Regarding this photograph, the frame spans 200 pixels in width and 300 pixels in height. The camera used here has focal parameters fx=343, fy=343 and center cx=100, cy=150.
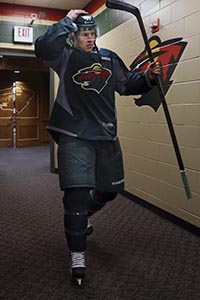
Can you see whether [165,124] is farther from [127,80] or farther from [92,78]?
[92,78]

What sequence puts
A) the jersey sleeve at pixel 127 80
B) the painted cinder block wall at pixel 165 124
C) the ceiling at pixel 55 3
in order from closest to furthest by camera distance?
the jersey sleeve at pixel 127 80 → the painted cinder block wall at pixel 165 124 → the ceiling at pixel 55 3

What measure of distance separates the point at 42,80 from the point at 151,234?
7563 millimetres

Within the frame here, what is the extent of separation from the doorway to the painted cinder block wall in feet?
18.3

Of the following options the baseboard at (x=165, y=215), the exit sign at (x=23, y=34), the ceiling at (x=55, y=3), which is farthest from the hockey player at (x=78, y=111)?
the exit sign at (x=23, y=34)

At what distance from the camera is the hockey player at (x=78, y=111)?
1969 millimetres

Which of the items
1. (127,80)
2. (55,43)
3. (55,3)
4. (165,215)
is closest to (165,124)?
(165,215)

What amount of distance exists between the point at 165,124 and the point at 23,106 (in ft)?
22.5

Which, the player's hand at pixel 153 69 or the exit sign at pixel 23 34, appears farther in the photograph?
the exit sign at pixel 23 34

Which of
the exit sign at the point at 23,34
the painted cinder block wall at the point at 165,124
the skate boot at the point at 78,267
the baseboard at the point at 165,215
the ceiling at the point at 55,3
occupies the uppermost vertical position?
the ceiling at the point at 55,3

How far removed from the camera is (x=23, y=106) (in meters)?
9.55

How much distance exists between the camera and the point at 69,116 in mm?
2027

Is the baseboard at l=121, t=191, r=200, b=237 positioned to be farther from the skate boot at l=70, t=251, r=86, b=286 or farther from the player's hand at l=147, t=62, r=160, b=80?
the player's hand at l=147, t=62, r=160, b=80

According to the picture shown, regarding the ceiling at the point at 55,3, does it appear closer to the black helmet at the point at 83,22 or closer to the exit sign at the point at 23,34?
the exit sign at the point at 23,34

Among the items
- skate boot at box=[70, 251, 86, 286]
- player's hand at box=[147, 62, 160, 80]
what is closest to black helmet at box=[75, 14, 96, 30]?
player's hand at box=[147, 62, 160, 80]
